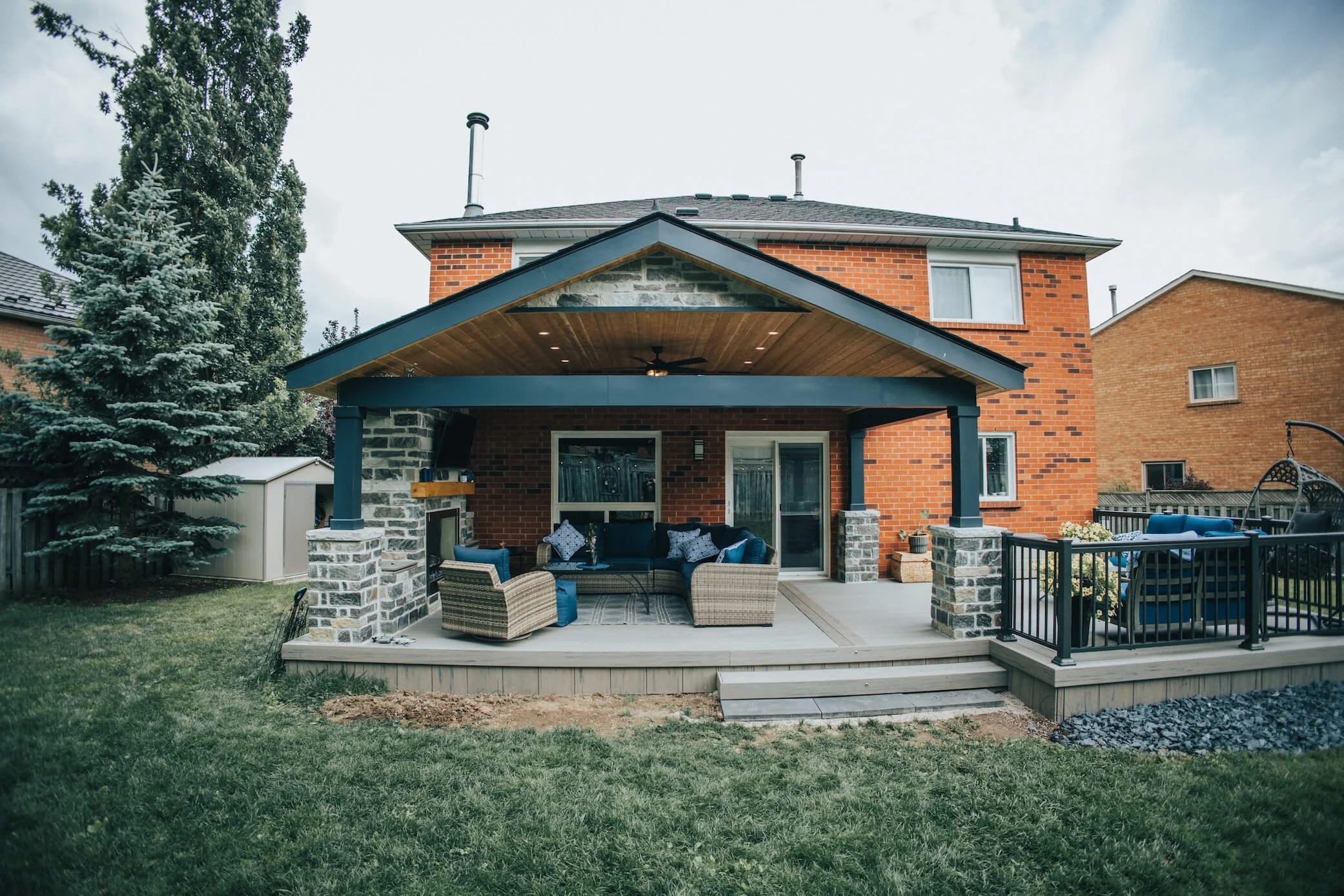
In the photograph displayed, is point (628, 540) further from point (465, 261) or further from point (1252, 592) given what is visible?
point (1252, 592)

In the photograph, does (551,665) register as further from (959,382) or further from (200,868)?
(959,382)

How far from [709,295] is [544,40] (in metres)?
8.24

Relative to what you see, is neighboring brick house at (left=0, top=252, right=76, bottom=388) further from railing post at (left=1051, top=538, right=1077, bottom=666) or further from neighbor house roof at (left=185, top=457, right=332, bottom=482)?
railing post at (left=1051, top=538, right=1077, bottom=666)

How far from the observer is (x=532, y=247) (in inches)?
347

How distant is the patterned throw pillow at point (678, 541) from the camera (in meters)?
7.67

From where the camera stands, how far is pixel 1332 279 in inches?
498

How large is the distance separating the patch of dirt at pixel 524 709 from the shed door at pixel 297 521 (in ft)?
22.4

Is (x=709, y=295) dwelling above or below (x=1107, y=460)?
above

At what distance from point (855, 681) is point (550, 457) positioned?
204 inches

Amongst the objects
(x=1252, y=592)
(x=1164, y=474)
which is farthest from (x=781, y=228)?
(x=1164, y=474)

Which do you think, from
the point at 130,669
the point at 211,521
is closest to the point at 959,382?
the point at 130,669

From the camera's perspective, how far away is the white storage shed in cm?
1023

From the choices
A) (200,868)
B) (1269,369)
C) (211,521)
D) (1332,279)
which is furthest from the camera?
(1269,369)

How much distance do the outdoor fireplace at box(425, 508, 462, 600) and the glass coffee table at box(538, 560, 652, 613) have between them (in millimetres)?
1209
